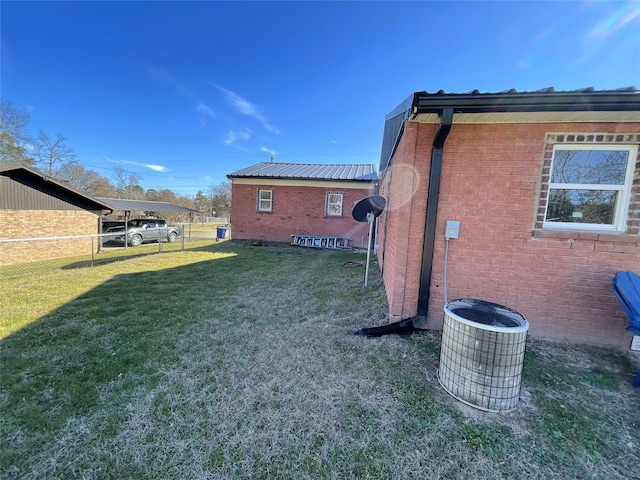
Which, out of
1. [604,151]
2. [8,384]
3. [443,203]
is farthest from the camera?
[443,203]

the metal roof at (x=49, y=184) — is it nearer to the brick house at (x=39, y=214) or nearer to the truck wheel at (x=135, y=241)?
the brick house at (x=39, y=214)

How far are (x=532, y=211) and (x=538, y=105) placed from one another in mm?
1293

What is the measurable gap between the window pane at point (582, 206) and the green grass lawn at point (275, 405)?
1.70m

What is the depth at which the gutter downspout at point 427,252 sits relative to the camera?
3.41 meters

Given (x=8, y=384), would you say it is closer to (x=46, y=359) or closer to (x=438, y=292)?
(x=46, y=359)

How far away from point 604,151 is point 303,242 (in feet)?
36.7

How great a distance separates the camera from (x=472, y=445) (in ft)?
6.17

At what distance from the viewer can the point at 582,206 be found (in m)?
3.39

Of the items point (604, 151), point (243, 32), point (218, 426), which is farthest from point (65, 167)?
point (604, 151)

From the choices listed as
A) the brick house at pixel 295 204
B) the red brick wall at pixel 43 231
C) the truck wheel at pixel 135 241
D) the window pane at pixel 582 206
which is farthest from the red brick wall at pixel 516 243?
the truck wheel at pixel 135 241

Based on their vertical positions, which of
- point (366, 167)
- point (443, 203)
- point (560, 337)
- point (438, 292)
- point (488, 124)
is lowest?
point (560, 337)

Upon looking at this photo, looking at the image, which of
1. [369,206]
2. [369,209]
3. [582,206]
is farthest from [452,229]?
[369,209]

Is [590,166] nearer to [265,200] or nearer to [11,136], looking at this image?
[265,200]

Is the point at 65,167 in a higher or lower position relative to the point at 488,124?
higher
